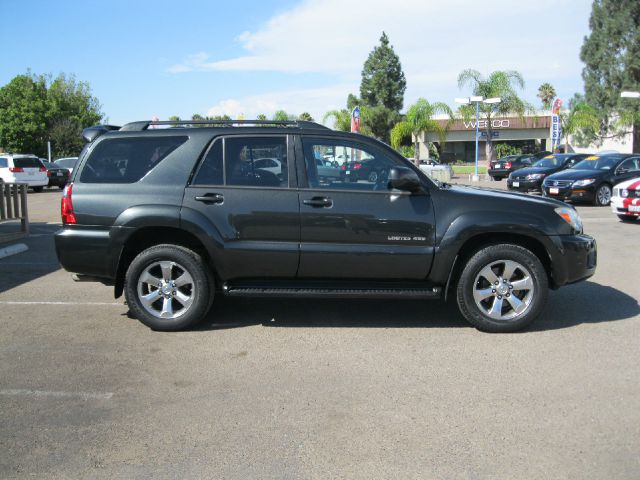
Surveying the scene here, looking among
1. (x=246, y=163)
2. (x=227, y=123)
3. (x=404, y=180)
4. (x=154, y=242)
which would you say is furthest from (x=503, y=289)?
(x=154, y=242)

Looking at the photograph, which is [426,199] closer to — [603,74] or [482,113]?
[482,113]

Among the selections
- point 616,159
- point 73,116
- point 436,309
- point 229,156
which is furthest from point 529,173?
point 73,116

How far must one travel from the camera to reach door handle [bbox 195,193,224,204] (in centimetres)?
559

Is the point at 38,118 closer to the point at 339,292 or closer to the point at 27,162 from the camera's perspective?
the point at 27,162

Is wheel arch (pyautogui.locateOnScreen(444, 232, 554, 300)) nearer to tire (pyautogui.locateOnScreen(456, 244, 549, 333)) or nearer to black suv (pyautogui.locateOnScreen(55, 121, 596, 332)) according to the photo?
black suv (pyautogui.locateOnScreen(55, 121, 596, 332))

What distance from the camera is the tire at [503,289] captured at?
5.56 m

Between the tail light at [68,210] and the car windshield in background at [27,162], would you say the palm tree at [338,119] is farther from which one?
the tail light at [68,210]

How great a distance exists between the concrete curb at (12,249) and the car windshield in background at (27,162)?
17.9m

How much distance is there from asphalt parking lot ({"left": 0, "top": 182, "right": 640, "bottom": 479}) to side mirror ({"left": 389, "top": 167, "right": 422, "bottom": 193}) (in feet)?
4.42

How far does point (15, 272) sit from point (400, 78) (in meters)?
55.4

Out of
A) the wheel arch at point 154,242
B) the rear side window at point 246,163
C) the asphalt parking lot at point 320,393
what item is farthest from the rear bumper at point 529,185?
the wheel arch at point 154,242

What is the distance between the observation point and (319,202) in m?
5.53

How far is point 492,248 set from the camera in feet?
18.3

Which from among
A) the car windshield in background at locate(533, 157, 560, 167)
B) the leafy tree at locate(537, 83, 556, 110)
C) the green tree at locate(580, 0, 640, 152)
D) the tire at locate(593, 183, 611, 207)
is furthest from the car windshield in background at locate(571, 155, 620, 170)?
the leafy tree at locate(537, 83, 556, 110)
